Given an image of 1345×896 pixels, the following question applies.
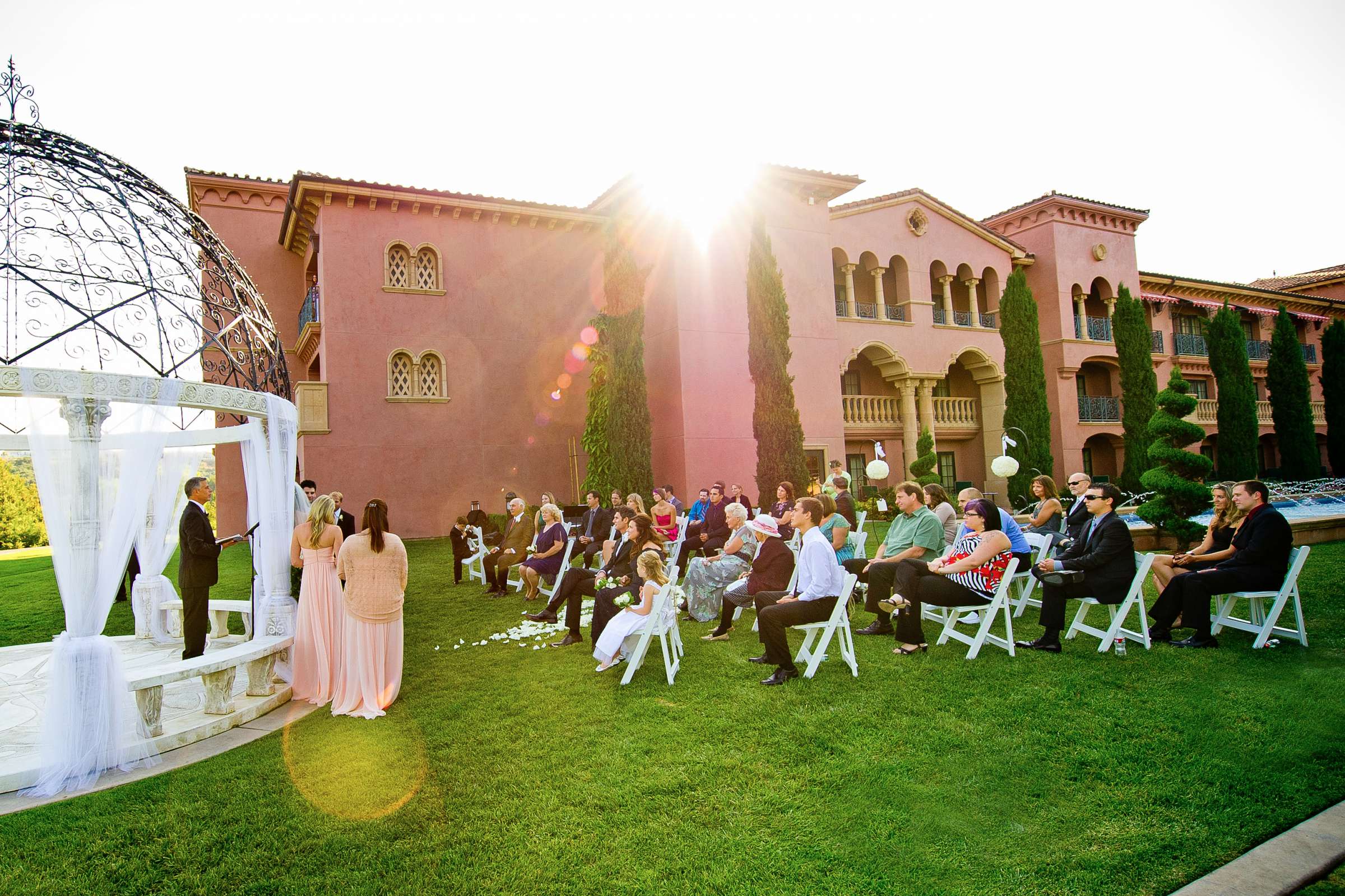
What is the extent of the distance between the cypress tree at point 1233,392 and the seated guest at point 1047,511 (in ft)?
76.2

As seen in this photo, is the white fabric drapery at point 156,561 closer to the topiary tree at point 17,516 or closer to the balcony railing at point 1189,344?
the topiary tree at point 17,516

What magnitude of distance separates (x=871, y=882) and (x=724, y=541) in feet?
27.8

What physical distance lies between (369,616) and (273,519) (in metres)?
1.60

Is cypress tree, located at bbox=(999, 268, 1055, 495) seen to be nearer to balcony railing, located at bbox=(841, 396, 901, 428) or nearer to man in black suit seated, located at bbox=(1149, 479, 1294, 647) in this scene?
balcony railing, located at bbox=(841, 396, 901, 428)

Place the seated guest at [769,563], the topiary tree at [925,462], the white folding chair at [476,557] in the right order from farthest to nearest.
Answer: the topiary tree at [925,462] < the white folding chair at [476,557] < the seated guest at [769,563]

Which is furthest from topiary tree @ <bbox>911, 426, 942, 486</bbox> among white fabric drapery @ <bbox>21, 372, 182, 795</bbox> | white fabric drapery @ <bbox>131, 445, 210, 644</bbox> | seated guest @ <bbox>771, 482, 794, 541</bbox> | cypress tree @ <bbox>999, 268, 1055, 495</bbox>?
white fabric drapery @ <bbox>21, 372, 182, 795</bbox>

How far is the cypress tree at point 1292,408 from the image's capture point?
1120 inches

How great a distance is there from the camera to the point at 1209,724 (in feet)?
16.9

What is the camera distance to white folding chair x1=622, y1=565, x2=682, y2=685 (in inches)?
269

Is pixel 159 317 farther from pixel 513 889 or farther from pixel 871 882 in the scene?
pixel 871 882

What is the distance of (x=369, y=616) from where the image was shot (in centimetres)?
643

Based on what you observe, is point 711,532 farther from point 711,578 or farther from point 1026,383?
point 1026,383

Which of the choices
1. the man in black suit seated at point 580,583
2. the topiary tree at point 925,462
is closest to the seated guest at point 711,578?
the man in black suit seated at point 580,583

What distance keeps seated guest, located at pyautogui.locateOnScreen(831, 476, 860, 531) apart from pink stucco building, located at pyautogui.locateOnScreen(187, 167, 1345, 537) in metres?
9.06
